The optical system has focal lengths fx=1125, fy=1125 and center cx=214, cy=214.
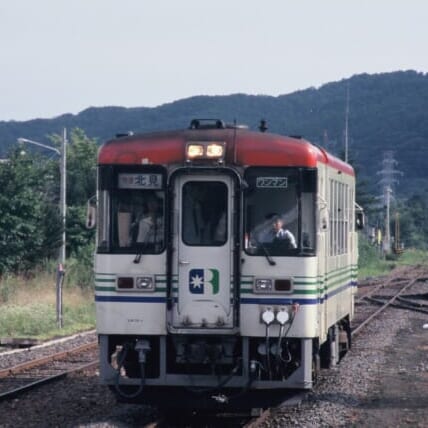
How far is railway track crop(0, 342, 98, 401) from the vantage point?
15.0m

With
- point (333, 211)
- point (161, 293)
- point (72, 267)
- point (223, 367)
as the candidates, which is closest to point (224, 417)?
point (223, 367)

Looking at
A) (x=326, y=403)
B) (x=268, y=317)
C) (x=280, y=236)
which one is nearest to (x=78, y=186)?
(x=326, y=403)

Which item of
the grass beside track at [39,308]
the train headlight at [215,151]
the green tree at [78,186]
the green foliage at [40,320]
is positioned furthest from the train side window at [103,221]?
the green tree at [78,186]

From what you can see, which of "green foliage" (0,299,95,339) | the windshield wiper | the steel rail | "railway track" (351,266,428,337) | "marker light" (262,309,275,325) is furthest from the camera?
"railway track" (351,266,428,337)

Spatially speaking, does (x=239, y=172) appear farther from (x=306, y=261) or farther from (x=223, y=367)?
(x=223, y=367)

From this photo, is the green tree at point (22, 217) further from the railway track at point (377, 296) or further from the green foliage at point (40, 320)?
the railway track at point (377, 296)

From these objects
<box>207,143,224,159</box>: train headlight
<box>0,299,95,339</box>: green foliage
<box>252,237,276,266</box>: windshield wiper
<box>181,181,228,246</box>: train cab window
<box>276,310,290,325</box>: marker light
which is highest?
<box>207,143,224,159</box>: train headlight

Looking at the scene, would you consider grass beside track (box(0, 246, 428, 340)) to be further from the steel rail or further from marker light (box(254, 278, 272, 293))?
marker light (box(254, 278, 272, 293))

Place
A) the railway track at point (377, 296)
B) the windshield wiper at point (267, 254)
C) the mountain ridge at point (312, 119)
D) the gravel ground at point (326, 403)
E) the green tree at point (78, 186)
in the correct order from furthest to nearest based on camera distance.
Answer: the mountain ridge at point (312, 119), the green tree at point (78, 186), the railway track at point (377, 296), the gravel ground at point (326, 403), the windshield wiper at point (267, 254)

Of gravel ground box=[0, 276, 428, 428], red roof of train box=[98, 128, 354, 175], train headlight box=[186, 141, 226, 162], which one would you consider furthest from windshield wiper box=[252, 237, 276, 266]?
gravel ground box=[0, 276, 428, 428]

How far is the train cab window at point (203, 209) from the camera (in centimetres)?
1177

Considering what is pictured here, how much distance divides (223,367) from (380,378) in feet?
15.5

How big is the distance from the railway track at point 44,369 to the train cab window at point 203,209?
368 centimetres

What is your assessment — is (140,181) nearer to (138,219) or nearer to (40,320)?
(138,219)
